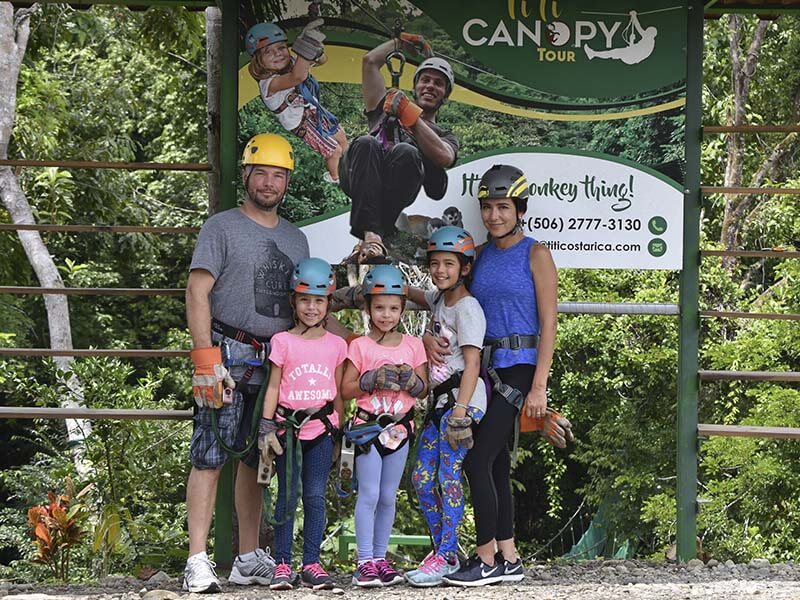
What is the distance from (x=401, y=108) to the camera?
6.85m

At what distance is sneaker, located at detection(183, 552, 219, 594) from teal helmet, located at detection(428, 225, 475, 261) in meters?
1.87

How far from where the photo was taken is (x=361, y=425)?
19.9 feet

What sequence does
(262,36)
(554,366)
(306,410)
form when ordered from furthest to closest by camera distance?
1. (554,366)
2. (262,36)
3. (306,410)

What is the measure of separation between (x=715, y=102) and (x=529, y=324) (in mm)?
10012

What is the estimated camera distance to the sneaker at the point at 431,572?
A: 6.05 meters

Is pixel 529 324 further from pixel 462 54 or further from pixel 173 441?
pixel 173 441

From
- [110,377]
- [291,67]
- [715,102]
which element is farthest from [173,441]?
[715,102]

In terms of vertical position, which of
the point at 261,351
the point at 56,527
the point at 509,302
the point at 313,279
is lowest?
the point at 56,527

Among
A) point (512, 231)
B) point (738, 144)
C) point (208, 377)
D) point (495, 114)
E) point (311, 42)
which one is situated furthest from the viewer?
point (738, 144)

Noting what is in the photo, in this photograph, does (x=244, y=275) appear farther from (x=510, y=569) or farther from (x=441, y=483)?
(x=510, y=569)

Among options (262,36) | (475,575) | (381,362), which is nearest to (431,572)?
(475,575)

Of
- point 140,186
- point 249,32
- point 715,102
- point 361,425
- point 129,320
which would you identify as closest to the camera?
point 361,425

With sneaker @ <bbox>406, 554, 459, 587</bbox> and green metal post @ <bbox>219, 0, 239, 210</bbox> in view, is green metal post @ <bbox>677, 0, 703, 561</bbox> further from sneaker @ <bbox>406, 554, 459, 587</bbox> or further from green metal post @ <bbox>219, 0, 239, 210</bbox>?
green metal post @ <bbox>219, 0, 239, 210</bbox>

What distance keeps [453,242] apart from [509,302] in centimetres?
41
